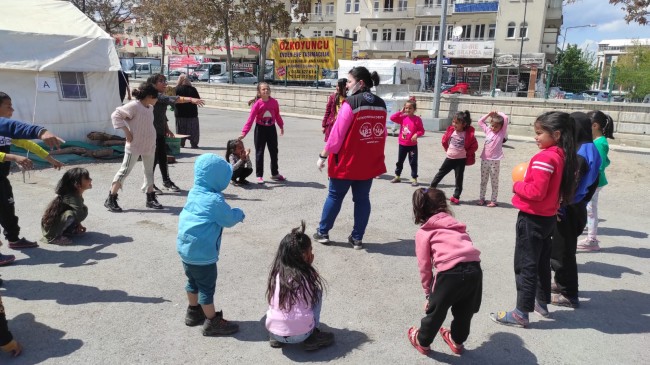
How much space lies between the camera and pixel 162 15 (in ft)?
112

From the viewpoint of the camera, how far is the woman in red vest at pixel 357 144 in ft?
15.6

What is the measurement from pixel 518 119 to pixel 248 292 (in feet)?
45.7

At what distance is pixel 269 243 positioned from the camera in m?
5.25

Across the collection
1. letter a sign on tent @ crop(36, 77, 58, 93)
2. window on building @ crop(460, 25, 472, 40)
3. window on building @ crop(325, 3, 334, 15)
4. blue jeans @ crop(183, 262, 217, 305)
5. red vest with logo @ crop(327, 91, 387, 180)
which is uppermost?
window on building @ crop(325, 3, 334, 15)

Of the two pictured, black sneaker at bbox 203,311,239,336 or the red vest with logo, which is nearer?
black sneaker at bbox 203,311,239,336

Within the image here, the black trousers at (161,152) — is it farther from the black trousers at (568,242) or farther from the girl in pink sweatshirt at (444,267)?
the black trousers at (568,242)

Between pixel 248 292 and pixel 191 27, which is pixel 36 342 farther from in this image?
pixel 191 27

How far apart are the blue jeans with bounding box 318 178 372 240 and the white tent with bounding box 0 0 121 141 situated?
7782 millimetres

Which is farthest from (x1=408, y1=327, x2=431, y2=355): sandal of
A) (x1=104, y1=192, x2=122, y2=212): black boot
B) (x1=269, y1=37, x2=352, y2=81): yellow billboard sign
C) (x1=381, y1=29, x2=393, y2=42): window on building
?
(x1=381, y1=29, x2=393, y2=42): window on building

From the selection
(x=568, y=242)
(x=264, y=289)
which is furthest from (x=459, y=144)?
(x=264, y=289)

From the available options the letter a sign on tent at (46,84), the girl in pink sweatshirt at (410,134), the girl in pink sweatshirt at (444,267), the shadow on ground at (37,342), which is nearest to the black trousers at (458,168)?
the girl in pink sweatshirt at (410,134)

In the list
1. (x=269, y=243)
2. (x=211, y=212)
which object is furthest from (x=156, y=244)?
(x=211, y=212)

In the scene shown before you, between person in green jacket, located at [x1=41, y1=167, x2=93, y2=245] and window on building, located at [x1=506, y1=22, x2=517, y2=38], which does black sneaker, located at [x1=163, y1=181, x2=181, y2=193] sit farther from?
window on building, located at [x1=506, y1=22, x2=517, y2=38]

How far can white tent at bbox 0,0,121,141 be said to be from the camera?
30.2 ft
